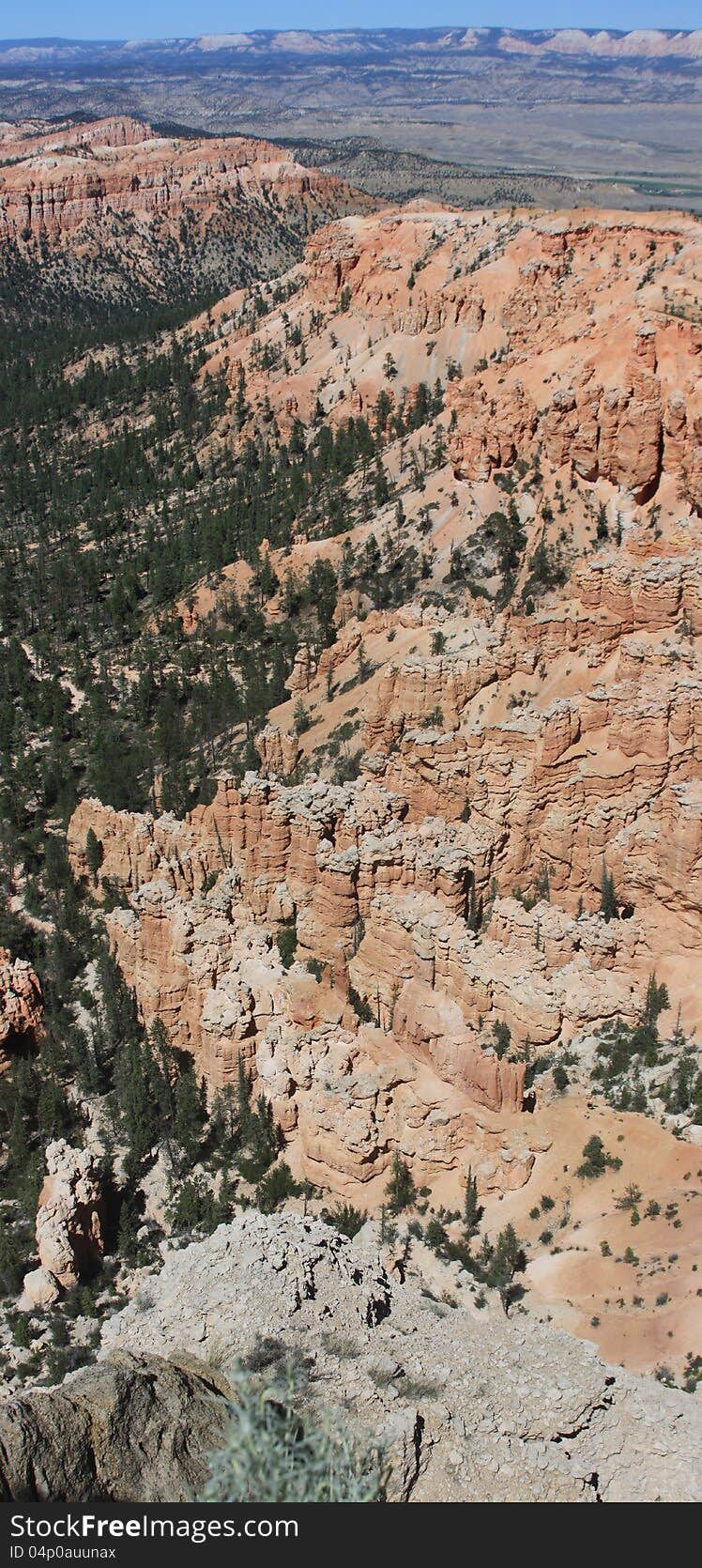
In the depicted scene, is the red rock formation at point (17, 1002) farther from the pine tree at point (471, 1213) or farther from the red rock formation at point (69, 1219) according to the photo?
the pine tree at point (471, 1213)

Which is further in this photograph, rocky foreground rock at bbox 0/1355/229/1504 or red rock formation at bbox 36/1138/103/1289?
red rock formation at bbox 36/1138/103/1289

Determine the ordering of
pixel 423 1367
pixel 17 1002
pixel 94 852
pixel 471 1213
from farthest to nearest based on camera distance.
→ pixel 94 852 → pixel 17 1002 → pixel 471 1213 → pixel 423 1367

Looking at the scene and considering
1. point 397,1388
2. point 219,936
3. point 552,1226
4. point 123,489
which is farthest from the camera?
point 123,489

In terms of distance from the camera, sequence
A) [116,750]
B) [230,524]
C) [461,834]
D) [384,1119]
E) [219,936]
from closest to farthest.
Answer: [384,1119] < [219,936] < [461,834] < [116,750] < [230,524]

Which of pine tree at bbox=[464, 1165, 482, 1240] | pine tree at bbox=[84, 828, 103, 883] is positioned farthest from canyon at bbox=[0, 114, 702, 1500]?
pine tree at bbox=[84, 828, 103, 883]

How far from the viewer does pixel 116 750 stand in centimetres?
6000

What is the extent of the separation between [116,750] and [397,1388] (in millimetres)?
45139

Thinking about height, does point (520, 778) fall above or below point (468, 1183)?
above

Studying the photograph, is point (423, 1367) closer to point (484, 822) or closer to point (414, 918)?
point (414, 918)

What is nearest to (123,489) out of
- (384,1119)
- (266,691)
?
(266,691)

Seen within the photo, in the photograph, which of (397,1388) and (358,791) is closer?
(397,1388)

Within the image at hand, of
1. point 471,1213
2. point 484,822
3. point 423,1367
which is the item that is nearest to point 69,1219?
point 471,1213

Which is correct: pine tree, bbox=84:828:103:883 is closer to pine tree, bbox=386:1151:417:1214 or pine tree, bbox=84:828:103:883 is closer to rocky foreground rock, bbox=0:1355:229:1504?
pine tree, bbox=386:1151:417:1214

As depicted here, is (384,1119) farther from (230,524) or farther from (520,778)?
(230,524)
